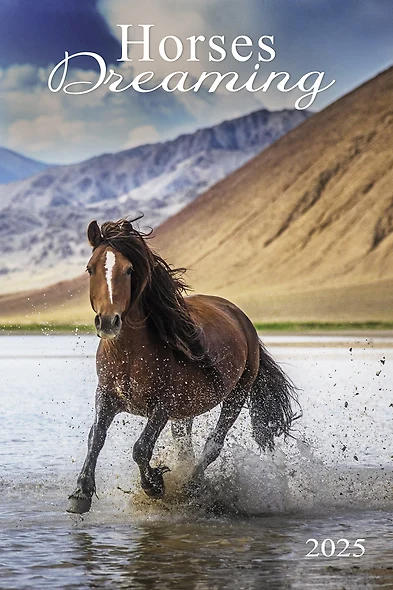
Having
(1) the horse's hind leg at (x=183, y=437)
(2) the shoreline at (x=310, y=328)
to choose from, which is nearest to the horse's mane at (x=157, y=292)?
(1) the horse's hind leg at (x=183, y=437)

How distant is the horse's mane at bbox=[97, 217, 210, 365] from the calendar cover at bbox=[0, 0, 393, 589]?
13mm

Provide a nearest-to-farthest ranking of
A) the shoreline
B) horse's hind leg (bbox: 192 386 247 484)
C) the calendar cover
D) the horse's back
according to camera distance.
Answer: the calendar cover
horse's hind leg (bbox: 192 386 247 484)
the horse's back
the shoreline

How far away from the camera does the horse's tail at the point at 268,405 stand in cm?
808

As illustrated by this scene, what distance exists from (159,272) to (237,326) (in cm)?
141

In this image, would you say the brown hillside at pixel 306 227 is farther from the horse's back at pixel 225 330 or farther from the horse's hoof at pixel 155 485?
the horse's hoof at pixel 155 485

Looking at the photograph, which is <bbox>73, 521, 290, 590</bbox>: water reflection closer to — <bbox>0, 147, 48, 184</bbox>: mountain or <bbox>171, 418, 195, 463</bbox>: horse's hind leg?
<bbox>171, 418, 195, 463</bbox>: horse's hind leg

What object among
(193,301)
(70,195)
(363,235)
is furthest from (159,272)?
(70,195)

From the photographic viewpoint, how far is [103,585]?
4.88 m

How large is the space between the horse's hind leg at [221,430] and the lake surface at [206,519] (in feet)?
0.36

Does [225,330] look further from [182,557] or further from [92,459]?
[182,557]

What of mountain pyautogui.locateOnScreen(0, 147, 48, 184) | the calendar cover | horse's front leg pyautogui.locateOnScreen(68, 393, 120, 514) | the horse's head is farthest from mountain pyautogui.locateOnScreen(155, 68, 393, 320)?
the horse's head

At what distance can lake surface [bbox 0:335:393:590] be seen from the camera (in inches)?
201

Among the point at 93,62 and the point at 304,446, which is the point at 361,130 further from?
the point at 304,446

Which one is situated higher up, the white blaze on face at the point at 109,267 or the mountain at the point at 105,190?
the mountain at the point at 105,190
